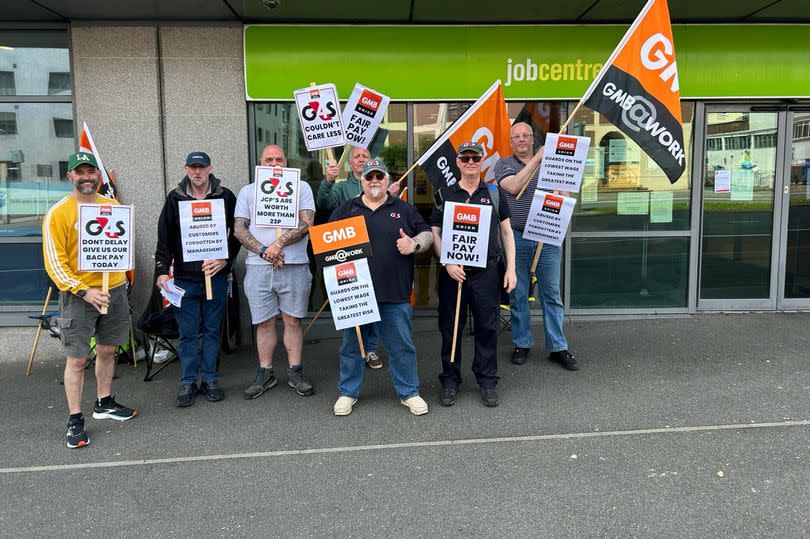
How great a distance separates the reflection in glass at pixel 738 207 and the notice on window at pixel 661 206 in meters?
0.43

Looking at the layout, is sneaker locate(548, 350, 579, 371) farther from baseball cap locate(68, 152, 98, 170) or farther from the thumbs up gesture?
baseball cap locate(68, 152, 98, 170)

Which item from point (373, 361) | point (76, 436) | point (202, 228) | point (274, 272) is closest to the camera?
point (76, 436)

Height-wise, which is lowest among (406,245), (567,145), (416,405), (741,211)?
(416,405)

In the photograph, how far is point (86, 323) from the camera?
14.0 ft

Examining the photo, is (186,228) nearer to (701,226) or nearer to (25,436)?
(25,436)

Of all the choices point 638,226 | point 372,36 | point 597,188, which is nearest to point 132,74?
point 372,36

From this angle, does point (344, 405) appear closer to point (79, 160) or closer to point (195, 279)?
point (195, 279)

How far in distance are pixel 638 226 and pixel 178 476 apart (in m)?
5.56

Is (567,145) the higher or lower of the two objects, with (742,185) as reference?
higher

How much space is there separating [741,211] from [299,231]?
5333 mm

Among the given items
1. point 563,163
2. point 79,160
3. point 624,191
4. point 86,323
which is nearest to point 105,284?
point 86,323

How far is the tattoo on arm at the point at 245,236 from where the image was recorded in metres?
4.79

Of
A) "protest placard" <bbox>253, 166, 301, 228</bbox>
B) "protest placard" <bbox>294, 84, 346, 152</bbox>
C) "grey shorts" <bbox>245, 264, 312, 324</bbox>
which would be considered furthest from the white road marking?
"protest placard" <bbox>294, 84, 346, 152</bbox>

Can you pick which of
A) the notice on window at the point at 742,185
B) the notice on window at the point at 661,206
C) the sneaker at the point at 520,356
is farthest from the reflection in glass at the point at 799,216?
the sneaker at the point at 520,356
